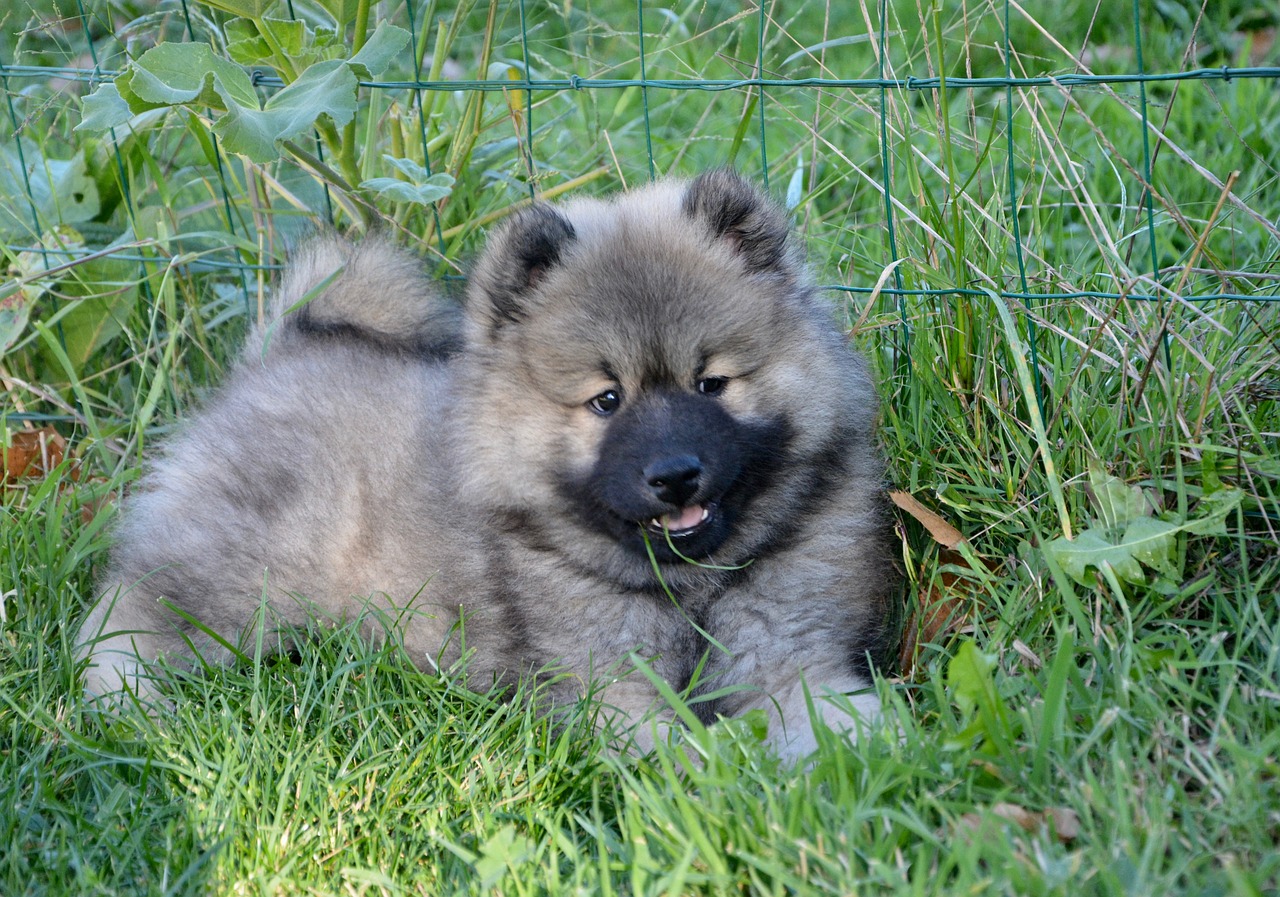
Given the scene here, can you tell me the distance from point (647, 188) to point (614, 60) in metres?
2.42

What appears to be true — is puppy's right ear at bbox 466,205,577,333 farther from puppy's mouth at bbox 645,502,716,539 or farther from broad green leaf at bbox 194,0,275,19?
broad green leaf at bbox 194,0,275,19

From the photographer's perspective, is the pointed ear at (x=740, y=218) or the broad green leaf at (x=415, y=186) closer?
the pointed ear at (x=740, y=218)

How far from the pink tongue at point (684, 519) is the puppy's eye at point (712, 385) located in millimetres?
209

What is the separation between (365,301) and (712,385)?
1056mm

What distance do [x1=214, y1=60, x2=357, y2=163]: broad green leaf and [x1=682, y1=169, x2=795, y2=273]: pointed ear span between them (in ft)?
2.38

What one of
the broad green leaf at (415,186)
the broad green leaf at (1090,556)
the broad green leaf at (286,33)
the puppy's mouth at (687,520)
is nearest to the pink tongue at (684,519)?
the puppy's mouth at (687,520)

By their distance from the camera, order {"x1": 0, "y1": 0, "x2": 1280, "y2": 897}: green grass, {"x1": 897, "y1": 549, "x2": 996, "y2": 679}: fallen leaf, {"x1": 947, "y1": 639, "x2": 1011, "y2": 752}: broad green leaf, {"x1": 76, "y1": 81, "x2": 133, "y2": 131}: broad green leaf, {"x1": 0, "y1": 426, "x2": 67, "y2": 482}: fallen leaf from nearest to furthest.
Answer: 1. {"x1": 0, "y1": 0, "x2": 1280, "y2": 897}: green grass
2. {"x1": 947, "y1": 639, "x2": 1011, "y2": 752}: broad green leaf
3. {"x1": 897, "y1": 549, "x2": 996, "y2": 679}: fallen leaf
4. {"x1": 76, "y1": 81, "x2": 133, "y2": 131}: broad green leaf
5. {"x1": 0, "y1": 426, "x2": 67, "y2": 482}: fallen leaf

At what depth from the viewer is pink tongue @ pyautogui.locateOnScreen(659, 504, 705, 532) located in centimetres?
217

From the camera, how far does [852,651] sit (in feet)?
7.55

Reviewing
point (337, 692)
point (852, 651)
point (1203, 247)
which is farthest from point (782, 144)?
point (337, 692)

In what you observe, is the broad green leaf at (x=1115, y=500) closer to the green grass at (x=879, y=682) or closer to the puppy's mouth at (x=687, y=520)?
the green grass at (x=879, y=682)

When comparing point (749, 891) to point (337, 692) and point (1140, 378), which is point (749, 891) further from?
point (1140, 378)

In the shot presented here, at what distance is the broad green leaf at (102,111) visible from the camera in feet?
8.30

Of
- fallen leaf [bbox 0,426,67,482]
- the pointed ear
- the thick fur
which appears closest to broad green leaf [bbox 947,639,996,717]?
the thick fur
